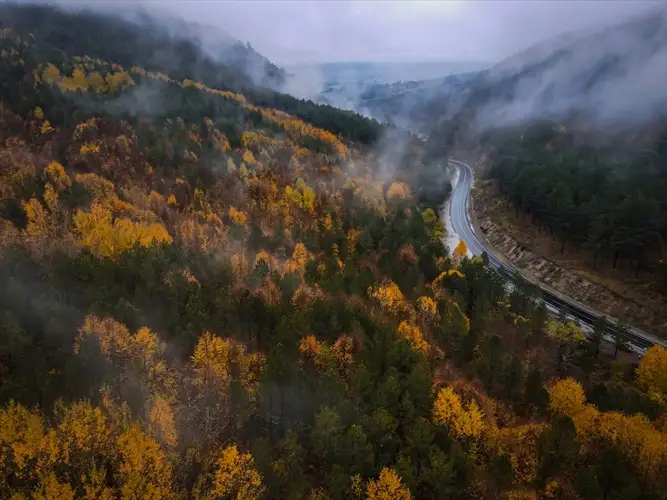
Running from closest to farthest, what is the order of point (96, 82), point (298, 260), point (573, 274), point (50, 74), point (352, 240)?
point (298, 260) → point (352, 240) → point (573, 274) → point (50, 74) → point (96, 82)

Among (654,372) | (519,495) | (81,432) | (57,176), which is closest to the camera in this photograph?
(81,432)

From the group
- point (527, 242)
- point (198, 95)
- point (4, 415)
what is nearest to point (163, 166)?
point (198, 95)

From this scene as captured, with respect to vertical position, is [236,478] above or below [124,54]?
below

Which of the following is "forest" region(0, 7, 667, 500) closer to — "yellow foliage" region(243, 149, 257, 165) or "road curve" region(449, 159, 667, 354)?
"road curve" region(449, 159, 667, 354)

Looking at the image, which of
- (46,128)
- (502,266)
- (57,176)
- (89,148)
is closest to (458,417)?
(502,266)

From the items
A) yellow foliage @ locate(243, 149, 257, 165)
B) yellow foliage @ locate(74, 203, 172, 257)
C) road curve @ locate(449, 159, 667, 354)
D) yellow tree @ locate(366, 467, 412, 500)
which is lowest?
road curve @ locate(449, 159, 667, 354)

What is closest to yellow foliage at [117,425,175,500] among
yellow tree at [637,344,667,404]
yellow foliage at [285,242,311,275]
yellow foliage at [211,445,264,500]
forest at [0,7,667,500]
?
forest at [0,7,667,500]

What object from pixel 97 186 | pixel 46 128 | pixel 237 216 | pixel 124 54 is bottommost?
pixel 237 216

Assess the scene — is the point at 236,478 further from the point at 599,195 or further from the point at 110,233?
the point at 599,195
